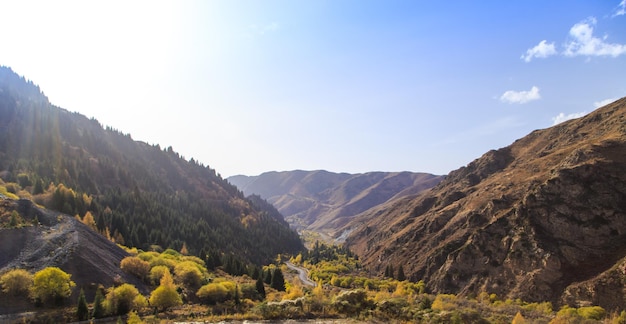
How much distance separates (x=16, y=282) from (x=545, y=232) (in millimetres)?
106391

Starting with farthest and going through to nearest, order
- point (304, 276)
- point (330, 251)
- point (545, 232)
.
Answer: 1. point (330, 251)
2. point (304, 276)
3. point (545, 232)

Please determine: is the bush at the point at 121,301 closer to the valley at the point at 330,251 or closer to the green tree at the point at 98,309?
the valley at the point at 330,251

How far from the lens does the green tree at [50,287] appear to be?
131 ft

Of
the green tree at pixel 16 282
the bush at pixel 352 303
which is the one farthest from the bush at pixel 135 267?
the bush at pixel 352 303

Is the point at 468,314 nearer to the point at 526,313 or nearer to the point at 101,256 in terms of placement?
the point at 526,313

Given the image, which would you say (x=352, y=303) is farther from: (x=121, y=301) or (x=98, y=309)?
(x=98, y=309)

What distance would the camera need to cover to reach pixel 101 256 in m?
55.2

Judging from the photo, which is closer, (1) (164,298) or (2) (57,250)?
(1) (164,298)

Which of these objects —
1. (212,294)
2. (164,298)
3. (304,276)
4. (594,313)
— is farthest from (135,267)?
(304,276)

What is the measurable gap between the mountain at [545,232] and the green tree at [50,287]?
288 ft

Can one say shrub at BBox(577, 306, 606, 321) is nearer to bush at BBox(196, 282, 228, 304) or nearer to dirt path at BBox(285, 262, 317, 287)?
bush at BBox(196, 282, 228, 304)

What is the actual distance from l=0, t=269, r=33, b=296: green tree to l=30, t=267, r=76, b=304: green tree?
85 cm

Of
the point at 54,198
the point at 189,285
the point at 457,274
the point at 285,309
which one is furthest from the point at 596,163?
the point at 54,198

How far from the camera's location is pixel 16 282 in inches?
1570
